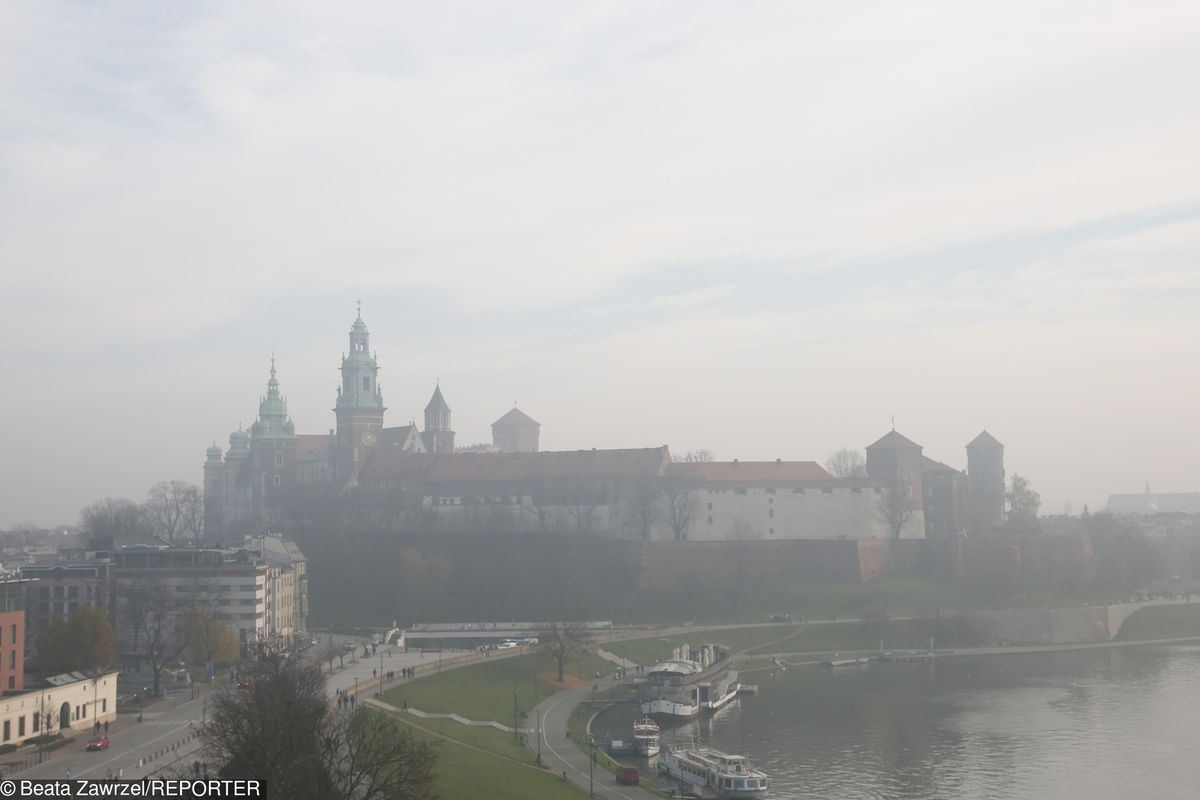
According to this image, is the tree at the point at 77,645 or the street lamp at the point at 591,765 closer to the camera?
the street lamp at the point at 591,765

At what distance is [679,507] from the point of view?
8656cm

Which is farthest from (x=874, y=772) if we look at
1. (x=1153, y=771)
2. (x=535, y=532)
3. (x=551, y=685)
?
(x=535, y=532)

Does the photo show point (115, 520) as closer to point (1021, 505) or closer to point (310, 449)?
point (310, 449)

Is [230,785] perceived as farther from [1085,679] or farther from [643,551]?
[643,551]

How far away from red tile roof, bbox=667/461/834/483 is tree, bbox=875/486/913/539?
3.46m

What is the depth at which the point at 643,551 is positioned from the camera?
81.6 meters

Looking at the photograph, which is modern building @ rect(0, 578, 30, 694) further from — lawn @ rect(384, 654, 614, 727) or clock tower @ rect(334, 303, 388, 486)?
clock tower @ rect(334, 303, 388, 486)

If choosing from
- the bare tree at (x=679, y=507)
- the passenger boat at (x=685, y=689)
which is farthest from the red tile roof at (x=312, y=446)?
the passenger boat at (x=685, y=689)

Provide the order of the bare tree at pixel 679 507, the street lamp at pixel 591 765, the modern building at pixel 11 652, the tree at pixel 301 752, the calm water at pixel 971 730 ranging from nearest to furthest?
the tree at pixel 301 752 < the street lamp at pixel 591 765 < the calm water at pixel 971 730 < the modern building at pixel 11 652 < the bare tree at pixel 679 507

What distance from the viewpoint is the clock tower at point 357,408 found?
9988 centimetres

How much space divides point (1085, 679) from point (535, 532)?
36548 mm

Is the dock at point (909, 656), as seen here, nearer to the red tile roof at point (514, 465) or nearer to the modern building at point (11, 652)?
the red tile roof at point (514, 465)

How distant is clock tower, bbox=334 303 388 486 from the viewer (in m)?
99.9

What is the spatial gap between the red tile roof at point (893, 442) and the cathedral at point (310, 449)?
106ft
